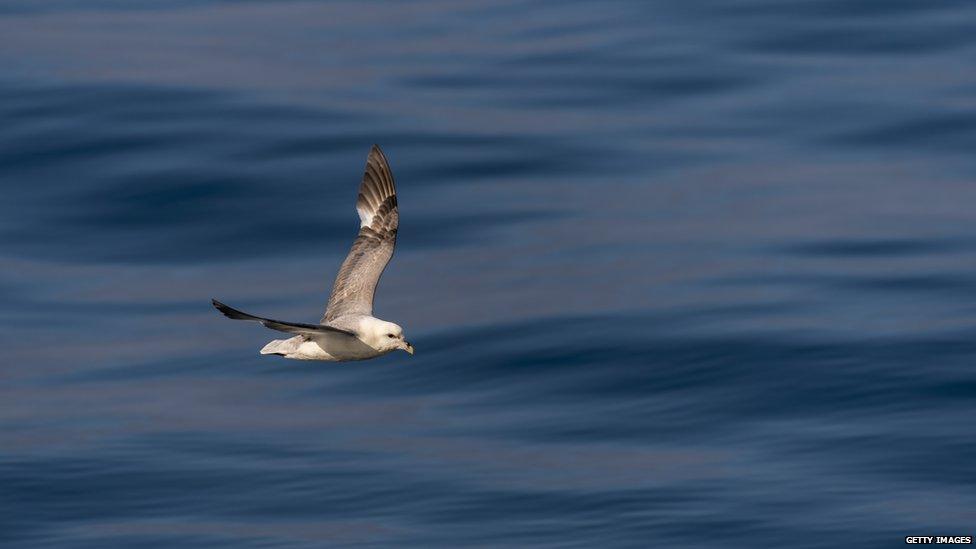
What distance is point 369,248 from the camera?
17.3 m

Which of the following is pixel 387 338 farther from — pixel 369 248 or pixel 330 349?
pixel 369 248

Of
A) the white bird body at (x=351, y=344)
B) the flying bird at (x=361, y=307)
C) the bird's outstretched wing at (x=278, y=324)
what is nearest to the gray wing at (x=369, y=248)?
the flying bird at (x=361, y=307)

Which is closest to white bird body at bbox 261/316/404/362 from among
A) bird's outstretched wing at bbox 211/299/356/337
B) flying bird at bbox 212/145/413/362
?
flying bird at bbox 212/145/413/362

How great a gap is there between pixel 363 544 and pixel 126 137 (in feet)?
35.1

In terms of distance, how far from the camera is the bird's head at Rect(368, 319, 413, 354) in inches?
595

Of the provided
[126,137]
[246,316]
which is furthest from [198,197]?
[246,316]

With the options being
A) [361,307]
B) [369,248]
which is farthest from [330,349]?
[369,248]

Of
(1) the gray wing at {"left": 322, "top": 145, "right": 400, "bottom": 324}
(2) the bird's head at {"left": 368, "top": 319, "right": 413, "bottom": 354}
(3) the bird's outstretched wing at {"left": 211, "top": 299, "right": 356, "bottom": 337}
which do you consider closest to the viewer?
(3) the bird's outstretched wing at {"left": 211, "top": 299, "right": 356, "bottom": 337}

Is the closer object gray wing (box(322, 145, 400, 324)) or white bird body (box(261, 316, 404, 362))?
white bird body (box(261, 316, 404, 362))

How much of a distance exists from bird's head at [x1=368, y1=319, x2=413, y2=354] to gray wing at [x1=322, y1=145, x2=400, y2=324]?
799 mm

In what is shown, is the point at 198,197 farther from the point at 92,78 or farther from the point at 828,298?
the point at 828,298

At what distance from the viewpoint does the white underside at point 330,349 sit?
15.3 meters

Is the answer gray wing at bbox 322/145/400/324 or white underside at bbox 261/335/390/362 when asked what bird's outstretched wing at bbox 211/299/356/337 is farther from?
gray wing at bbox 322/145/400/324

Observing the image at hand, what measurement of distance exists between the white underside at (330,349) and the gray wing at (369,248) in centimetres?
68
